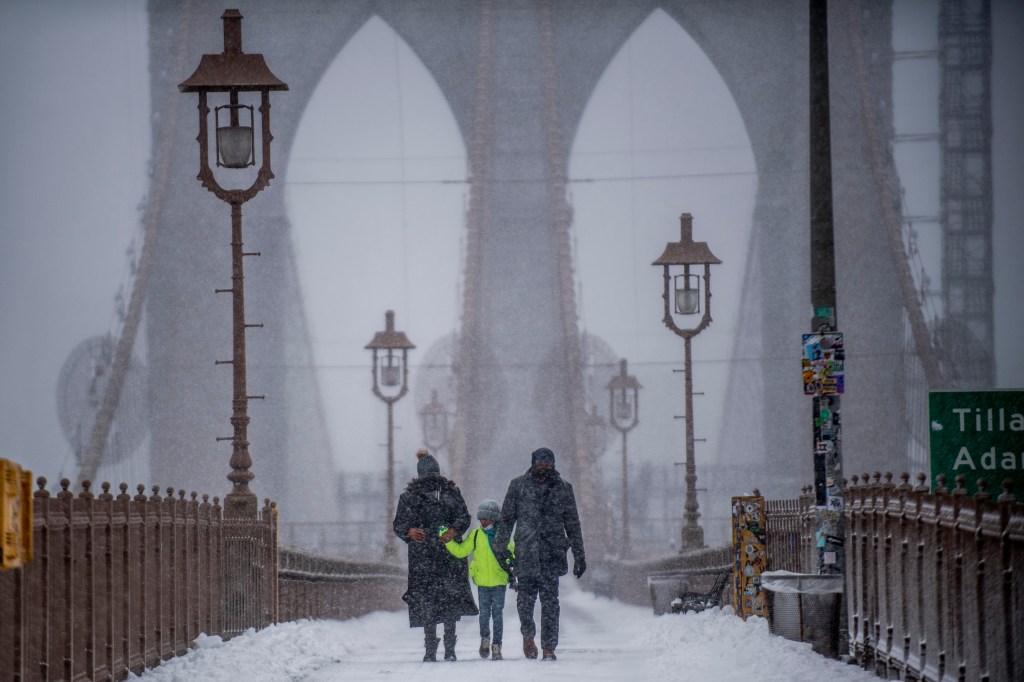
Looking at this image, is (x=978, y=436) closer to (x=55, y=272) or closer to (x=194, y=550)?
(x=194, y=550)

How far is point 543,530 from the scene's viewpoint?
→ 12.3m

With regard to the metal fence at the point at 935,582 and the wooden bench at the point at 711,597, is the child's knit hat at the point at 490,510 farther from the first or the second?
the wooden bench at the point at 711,597

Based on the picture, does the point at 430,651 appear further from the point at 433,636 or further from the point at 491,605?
the point at 491,605

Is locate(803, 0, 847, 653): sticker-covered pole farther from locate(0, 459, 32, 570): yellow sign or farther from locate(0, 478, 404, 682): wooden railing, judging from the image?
locate(0, 459, 32, 570): yellow sign

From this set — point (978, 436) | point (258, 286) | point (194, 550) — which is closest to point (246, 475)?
point (194, 550)

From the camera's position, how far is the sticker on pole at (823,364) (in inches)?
443

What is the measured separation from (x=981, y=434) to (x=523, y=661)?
4097 millimetres

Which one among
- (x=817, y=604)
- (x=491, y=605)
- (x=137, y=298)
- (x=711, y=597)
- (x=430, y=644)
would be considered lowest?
(x=711, y=597)

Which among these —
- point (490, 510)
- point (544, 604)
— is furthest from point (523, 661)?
point (490, 510)

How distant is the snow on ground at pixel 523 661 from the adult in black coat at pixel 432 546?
0.34 metres

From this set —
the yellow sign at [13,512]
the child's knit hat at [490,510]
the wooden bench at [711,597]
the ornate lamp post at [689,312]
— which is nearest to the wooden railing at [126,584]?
the yellow sign at [13,512]

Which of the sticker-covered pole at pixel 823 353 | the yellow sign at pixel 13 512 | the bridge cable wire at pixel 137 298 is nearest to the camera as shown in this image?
the yellow sign at pixel 13 512

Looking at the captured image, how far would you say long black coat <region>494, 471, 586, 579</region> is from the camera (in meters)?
A: 12.3

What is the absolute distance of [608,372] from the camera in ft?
214
